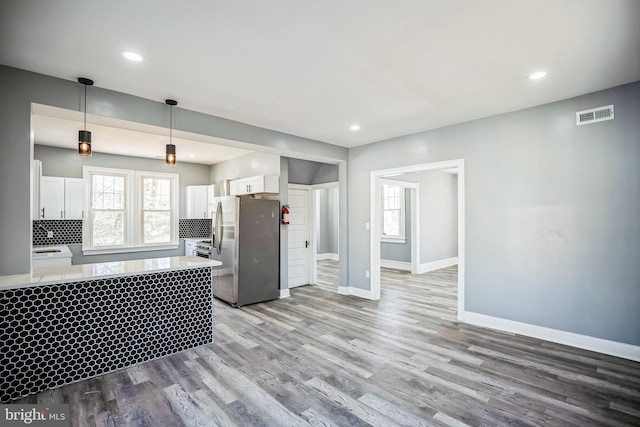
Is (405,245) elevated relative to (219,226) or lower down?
lower down

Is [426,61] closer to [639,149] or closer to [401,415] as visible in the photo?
[639,149]

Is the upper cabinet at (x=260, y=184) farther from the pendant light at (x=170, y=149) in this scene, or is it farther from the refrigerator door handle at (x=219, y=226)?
the pendant light at (x=170, y=149)

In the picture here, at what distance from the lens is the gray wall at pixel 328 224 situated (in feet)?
33.7

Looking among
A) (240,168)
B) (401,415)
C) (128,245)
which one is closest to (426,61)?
(401,415)

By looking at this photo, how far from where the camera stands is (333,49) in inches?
96.6

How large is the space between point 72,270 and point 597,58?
17.1 ft

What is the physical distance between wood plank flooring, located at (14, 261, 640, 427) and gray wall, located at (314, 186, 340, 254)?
6.16 metres

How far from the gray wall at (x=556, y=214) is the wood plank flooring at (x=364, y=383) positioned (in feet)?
1.46

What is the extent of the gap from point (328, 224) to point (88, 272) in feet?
25.9

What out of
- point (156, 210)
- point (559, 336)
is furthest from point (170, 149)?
point (559, 336)

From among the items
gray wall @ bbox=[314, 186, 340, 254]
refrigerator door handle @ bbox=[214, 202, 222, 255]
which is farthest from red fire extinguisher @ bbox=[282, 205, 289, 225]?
gray wall @ bbox=[314, 186, 340, 254]

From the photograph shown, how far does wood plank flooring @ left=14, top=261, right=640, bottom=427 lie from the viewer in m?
2.26

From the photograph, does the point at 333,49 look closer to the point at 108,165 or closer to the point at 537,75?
the point at 537,75

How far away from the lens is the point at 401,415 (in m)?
2.27
